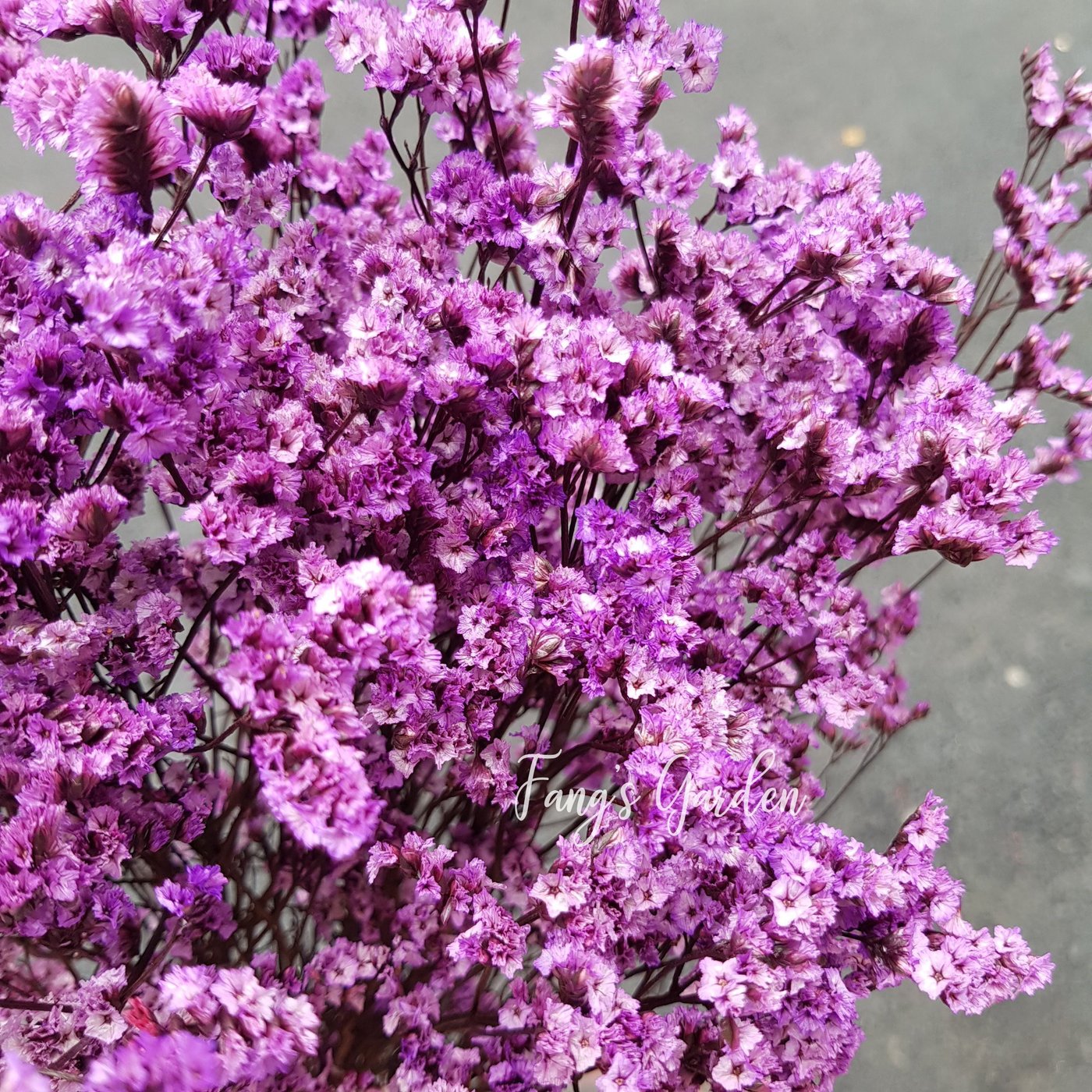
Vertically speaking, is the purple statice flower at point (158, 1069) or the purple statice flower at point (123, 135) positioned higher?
the purple statice flower at point (123, 135)

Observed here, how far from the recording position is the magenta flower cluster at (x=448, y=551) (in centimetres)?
34

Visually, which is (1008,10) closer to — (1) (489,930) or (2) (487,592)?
(2) (487,592)

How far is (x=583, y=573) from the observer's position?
42cm

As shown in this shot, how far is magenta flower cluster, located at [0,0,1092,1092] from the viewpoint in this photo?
34 centimetres

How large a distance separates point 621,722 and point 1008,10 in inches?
35.9

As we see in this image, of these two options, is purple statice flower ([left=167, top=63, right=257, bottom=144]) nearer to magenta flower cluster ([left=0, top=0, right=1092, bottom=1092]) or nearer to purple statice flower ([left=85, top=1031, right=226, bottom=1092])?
magenta flower cluster ([left=0, top=0, right=1092, bottom=1092])

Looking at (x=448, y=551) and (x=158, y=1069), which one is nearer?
(x=158, y=1069)

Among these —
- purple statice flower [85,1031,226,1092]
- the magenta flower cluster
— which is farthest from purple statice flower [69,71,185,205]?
purple statice flower [85,1031,226,1092]

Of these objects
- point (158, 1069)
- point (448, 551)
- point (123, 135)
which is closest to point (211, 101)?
point (123, 135)

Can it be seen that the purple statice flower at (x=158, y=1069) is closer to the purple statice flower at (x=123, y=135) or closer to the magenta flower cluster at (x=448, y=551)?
the magenta flower cluster at (x=448, y=551)

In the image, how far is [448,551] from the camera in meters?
0.40

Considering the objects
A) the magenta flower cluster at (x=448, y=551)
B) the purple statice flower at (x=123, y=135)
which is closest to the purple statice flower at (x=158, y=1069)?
the magenta flower cluster at (x=448, y=551)

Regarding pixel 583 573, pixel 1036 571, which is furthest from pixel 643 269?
pixel 1036 571

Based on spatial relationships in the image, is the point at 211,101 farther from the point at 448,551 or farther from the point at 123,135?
the point at 448,551
